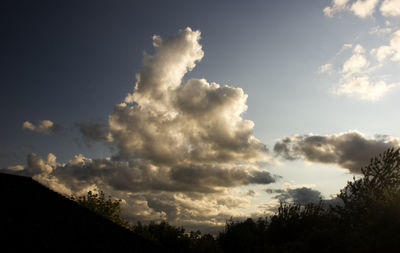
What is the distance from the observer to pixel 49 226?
19.0 meters

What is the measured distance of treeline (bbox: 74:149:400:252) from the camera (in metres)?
24.5

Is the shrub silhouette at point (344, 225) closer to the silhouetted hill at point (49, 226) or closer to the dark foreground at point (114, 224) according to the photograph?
the dark foreground at point (114, 224)

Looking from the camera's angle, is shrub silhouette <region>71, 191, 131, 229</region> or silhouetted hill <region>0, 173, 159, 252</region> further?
shrub silhouette <region>71, 191, 131, 229</region>

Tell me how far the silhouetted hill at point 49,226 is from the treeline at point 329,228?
3.76m

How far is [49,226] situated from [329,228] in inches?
1031

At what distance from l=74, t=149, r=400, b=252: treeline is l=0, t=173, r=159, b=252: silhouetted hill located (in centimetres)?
376

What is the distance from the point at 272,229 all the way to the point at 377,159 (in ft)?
49.9

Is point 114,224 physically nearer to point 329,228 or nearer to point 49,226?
point 49,226

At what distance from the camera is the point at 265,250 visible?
35656 mm

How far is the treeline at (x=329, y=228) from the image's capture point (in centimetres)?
2448

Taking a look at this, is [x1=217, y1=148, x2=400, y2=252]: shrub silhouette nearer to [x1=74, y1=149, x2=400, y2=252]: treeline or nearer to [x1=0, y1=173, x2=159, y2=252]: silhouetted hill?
[x1=74, y1=149, x2=400, y2=252]: treeline

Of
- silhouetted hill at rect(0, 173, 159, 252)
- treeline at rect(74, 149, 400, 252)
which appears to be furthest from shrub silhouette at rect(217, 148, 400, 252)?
silhouetted hill at rect(0, 173, 159, 252)

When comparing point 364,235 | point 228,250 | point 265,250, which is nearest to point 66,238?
point 364,235

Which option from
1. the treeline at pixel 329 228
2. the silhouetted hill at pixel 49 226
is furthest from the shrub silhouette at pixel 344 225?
the silhouetted hill at pixel 49 226
